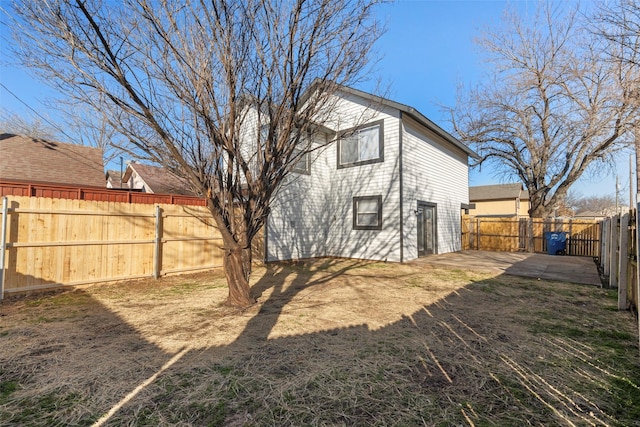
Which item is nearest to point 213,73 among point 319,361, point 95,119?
point 95,119

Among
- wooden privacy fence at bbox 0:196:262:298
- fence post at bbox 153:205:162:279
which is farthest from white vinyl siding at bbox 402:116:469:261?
fence post at bbox 153:205:162:279

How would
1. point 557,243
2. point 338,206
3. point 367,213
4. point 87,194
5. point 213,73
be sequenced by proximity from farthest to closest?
point 557,243
point 338,206
point 367,213
point 87,194
point 213,73

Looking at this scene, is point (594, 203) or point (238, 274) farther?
point (594, 203)

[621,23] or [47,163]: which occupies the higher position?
[621,23]

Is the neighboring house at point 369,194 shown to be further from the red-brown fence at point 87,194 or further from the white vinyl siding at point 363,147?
the red-brown fence at point 87,194

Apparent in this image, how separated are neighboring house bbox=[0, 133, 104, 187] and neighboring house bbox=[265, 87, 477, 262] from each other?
7.76 m

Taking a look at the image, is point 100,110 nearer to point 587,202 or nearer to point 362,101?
point 362,101

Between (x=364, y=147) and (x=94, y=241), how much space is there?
853 centimetres

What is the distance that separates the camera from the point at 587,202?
52.7 meters

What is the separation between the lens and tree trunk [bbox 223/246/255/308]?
4.66 m

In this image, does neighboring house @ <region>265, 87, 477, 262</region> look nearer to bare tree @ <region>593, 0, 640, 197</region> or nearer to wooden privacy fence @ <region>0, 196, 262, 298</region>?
wooden privacy fence @ <region>0, 196, 262, 298</region>

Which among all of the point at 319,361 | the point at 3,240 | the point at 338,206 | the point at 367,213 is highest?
the point at 338,206

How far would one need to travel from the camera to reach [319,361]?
120 inches

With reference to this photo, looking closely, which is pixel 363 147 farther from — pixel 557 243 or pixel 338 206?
pixel 557 243
